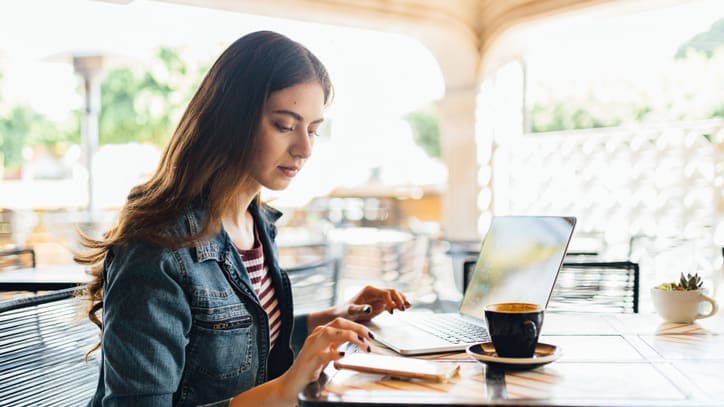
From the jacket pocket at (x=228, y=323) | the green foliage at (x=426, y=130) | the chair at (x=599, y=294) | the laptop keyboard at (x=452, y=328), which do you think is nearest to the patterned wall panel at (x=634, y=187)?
the chair at (x=599, y=294)

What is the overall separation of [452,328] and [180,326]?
0.54 metres

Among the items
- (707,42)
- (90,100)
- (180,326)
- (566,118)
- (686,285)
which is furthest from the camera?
(566,118)

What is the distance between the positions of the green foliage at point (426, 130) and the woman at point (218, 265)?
1638 cm

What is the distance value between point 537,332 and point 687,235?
3801mm

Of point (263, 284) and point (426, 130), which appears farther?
point (426, 130)

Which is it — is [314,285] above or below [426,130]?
below

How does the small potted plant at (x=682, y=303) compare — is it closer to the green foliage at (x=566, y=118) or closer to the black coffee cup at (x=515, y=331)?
the black coffee cup at (x=515, y=331)

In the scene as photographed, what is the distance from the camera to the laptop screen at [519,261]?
4.38 ft

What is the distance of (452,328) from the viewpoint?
137 cm

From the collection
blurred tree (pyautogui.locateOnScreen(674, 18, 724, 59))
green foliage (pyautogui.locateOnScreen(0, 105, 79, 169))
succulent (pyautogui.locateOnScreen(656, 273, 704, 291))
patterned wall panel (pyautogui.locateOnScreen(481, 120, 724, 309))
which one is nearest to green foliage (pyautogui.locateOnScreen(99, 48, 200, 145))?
green foliage (pyautogui.locateOnScreen(0, 105, 79, 169))

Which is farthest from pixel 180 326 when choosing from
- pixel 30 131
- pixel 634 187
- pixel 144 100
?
pixel 30 131

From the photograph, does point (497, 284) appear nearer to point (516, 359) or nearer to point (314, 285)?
point (516, 359)

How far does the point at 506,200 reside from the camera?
15.8 ft

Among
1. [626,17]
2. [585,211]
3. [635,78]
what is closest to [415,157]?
[635,78]
